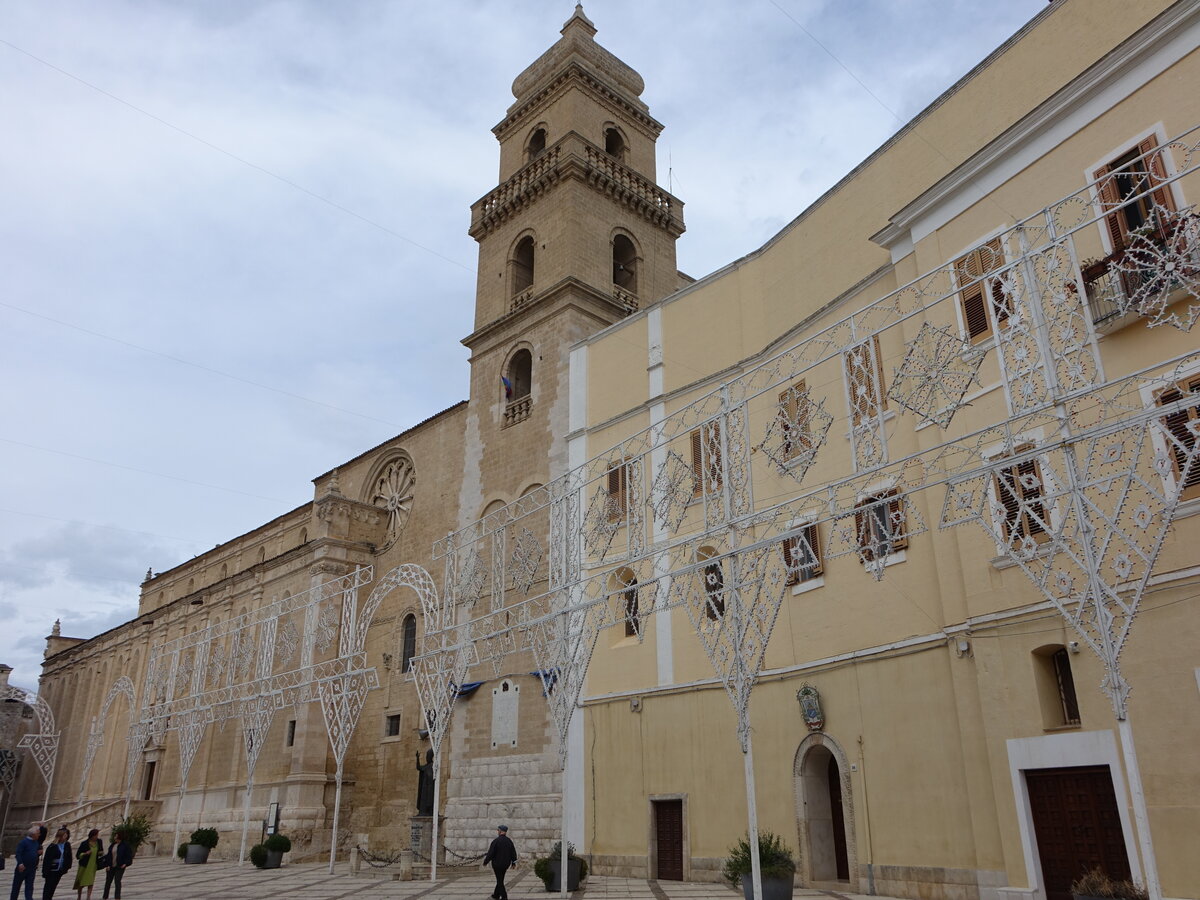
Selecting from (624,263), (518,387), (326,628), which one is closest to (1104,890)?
(518,387)

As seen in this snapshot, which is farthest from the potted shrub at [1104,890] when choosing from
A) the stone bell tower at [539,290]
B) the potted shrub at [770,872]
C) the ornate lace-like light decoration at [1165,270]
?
the stone bell tower at [539,290]

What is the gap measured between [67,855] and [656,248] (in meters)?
21.5

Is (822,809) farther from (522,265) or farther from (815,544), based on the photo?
(522,265)

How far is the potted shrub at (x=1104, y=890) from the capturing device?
907 cm

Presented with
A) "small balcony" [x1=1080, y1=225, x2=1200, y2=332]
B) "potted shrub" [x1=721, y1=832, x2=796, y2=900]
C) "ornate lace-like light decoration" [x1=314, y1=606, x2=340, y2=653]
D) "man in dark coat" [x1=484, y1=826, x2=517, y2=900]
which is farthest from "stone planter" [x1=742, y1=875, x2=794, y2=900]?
"ornate lace-like light decoration" [x1=314, y1=606, x2=340, y2=653]

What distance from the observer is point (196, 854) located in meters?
A: 26.0

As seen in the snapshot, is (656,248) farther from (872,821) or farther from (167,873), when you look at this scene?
(167,873)

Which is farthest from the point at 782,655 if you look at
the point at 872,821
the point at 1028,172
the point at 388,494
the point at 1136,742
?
the point at 388,494

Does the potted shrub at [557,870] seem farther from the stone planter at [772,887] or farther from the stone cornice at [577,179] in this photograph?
the stone cornice at [577,179]

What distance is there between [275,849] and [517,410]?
12644mm

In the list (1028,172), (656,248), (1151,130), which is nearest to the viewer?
(1151,130)

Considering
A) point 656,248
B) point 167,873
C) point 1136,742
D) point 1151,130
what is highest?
point 656,248

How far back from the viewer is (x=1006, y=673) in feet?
41.6

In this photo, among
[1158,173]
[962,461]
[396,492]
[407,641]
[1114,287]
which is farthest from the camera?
[396,492]
